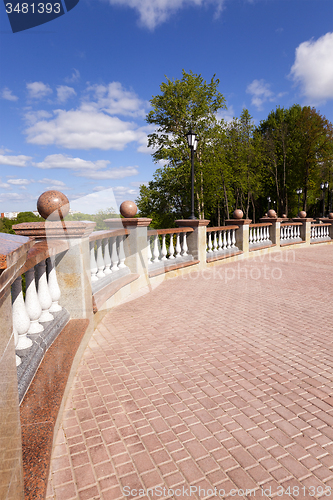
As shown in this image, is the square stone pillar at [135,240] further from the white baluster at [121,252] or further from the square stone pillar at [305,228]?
the square stone pillar at [305,228]

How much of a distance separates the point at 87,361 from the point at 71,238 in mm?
1518

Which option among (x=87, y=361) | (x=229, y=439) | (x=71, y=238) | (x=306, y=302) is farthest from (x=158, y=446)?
(x=306, y=302)

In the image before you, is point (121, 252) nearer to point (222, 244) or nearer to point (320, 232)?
point (222, 244)

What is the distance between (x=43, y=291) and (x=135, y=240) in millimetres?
3977

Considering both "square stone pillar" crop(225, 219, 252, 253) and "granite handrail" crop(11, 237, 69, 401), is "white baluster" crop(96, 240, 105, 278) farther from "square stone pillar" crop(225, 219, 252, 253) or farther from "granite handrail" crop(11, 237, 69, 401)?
"square stone pillar" crop(225, 219, 252, 253)

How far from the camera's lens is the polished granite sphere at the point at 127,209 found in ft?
23.1

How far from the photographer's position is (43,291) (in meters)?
3.24

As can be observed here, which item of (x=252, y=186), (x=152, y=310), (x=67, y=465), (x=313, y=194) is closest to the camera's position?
(x=67, y=465)

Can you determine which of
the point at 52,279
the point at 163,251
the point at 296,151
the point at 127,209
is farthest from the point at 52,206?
the point at 296,151

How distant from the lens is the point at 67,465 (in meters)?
2.30

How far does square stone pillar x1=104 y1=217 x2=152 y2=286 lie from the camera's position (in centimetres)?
706

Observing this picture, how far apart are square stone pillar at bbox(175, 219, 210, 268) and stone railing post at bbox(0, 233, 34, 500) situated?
816 centimetres

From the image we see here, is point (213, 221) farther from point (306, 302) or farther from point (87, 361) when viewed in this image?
point (87, 361)

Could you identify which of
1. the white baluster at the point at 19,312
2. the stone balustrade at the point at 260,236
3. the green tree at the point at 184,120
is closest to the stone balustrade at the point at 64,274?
the white baluster at the point at 19,312
